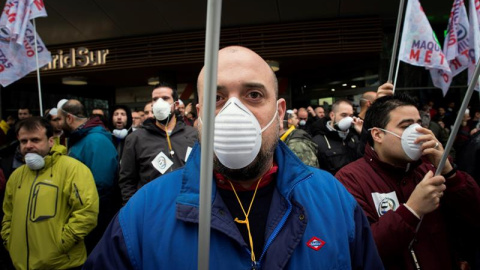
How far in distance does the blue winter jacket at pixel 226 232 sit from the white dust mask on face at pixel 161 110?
6.92 ft

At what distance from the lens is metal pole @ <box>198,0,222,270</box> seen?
0.60 m

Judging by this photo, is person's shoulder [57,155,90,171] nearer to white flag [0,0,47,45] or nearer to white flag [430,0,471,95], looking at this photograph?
white flag [0,0,47,45]

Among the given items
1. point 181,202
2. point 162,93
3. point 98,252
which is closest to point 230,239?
point 181,202

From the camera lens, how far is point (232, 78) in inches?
48.3

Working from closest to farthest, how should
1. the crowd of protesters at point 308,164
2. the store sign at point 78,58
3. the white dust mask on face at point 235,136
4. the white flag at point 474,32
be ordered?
the white dust mask on face at point 235,136 → the crowd of protesters at point 308,164 → the white flag at point 474,32 → the store sign at point 78,58

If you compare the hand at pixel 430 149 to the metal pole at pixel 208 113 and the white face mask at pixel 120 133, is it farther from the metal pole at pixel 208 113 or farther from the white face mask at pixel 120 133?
the white face mask at pixel 120 133

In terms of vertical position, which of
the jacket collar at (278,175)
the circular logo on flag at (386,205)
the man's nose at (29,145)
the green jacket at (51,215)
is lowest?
the green jacket at (51,215)

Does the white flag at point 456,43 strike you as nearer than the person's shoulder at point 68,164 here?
No

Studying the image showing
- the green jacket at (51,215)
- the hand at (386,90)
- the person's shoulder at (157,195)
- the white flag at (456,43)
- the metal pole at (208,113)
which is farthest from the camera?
the white flag at (456,43)

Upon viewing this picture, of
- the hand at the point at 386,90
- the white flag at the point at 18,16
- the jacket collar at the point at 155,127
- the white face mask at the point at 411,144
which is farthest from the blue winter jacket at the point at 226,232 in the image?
the white flag at the point at 18,16

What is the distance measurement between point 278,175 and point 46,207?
216 cm

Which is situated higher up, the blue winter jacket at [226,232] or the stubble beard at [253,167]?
the stubble beard at [253,167]

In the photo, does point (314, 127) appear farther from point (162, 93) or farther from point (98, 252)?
point (98, 252)

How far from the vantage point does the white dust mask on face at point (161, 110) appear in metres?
3.34
